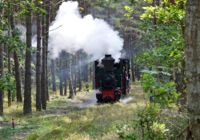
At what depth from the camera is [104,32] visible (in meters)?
38.7

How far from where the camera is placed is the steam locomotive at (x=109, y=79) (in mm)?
25875

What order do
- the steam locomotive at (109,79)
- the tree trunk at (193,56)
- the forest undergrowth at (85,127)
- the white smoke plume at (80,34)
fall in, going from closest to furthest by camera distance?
1. the tree trunk at (193,56)
2. the forest undergrowth at (85,127)
3. the steam locomotive at (109,79)
4. the white smoke plume at (80,34)

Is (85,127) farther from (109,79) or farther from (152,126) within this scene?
(109,79)

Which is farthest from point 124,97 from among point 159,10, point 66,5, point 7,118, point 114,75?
point 159,10

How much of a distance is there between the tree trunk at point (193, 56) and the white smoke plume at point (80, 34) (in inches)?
1274

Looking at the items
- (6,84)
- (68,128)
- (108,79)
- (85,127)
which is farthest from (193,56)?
(108,79)

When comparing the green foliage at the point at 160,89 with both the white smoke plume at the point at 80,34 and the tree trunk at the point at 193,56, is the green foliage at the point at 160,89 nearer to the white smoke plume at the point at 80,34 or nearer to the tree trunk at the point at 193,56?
the tree trunk at the point at 193,56

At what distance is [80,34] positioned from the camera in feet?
128

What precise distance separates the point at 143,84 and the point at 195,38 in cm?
105

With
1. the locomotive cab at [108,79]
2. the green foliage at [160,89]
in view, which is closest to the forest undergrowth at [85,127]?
the green foliage at [160,89]

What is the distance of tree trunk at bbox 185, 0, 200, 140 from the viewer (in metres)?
4.20

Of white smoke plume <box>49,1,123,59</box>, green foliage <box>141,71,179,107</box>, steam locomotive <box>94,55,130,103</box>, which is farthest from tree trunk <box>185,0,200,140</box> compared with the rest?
white smoke plume <box>49,1,123,59</box>

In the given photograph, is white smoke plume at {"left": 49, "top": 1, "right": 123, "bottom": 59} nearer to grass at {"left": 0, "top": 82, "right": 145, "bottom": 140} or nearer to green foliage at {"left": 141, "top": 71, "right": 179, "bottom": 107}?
grass at {"left": 0, "top": 82, "right": 145, "bottom": 140}

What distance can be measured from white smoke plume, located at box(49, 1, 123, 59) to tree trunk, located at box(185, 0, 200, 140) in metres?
32.4
